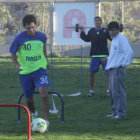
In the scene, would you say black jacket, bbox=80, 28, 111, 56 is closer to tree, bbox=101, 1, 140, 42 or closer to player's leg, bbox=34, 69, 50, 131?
player's leg, bbox=34, 69, 50, 131

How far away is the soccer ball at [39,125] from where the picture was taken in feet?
24.2

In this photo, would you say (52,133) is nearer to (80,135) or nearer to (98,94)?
(80,135)

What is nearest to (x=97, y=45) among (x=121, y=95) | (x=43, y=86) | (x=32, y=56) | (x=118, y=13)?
(x=121, y=95)

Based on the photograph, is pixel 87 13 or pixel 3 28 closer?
pixel 87 13

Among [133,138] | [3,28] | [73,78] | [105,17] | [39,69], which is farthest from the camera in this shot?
[105,17]

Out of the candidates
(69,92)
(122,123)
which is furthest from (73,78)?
(122,123)

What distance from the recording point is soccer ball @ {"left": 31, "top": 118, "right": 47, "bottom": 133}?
7.39 meters

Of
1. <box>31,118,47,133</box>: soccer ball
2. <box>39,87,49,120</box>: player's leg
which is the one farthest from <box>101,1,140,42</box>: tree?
<box>31,118,47,133</box>: soccer ball

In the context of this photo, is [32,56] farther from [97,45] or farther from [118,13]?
[118,13]

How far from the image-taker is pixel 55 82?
16.2m

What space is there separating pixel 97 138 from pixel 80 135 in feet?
1.05

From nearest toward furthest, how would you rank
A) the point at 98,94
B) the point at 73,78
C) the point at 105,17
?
the point at 98,94 < the point at 73,78 < the point at 105,17

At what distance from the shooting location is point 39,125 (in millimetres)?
7438

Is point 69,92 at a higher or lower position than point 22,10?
lower
